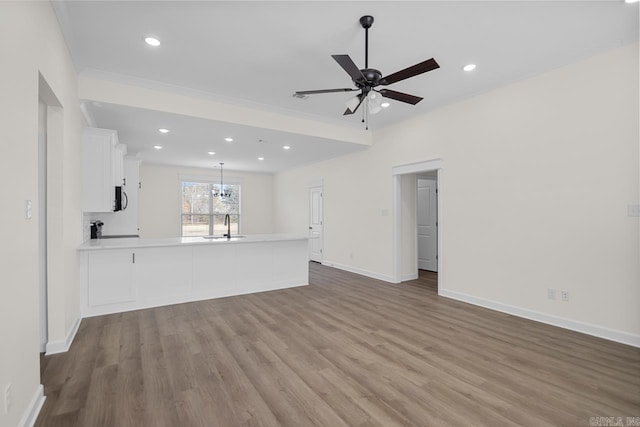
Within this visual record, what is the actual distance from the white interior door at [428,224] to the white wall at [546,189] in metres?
1.83

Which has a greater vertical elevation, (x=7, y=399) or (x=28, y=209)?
(x=28, y=209)

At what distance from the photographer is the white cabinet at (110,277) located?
3729mm

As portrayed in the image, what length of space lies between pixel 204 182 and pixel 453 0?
8.28m

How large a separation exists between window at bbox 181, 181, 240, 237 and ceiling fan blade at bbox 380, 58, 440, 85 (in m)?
7.76

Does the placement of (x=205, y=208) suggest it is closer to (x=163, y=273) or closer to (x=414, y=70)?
(x=163, y=273)

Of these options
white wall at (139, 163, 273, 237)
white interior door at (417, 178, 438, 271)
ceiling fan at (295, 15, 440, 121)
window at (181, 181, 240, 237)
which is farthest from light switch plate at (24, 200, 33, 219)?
window at (181, 181, 240, 237)

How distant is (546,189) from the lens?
354 centimetres

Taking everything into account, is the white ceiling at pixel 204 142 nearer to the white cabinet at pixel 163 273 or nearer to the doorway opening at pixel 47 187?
the doorway opening at pixel 47 187

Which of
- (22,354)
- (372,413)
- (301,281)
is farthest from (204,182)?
(372,413)

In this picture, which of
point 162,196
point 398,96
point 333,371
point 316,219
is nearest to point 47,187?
point 333,371

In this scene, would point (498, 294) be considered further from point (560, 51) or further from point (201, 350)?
point (201, 350)

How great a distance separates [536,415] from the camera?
74.9 inches

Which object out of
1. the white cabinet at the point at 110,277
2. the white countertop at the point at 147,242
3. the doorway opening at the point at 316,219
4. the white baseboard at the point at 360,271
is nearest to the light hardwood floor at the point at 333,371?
the white cabinet at the point at 110,277

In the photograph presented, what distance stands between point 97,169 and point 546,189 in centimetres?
546
